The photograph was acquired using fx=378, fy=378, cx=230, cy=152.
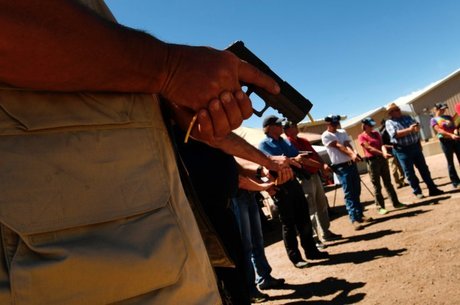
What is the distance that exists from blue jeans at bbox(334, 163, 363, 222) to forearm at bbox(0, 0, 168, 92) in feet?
21.9

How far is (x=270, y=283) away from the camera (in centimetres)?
504

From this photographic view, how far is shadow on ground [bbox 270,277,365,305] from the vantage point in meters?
4.00

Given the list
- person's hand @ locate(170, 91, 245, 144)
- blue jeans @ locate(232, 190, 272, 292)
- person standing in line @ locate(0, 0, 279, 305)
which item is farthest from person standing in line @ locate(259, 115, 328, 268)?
person standing in line @ locate(0, 0, 279, 305)

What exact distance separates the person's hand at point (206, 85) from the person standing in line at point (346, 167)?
6.39m

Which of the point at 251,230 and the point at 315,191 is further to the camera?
the point at 315,191

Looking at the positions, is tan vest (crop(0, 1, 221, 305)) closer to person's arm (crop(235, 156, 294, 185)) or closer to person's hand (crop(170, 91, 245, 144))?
person's hand (crop(170, 91, 245, 144))

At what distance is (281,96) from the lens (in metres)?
1.65

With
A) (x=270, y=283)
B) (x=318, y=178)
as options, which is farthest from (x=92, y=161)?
(x=318, y=178)

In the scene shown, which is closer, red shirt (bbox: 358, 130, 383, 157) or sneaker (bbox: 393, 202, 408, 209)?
sneaker (bbox: 393, 202, 408, 209)

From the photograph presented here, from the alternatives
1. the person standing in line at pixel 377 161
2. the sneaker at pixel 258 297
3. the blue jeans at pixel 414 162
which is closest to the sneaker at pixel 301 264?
the sneaker at pixel 258 297

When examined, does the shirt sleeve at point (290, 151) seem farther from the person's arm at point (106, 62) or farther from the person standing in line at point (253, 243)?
the person's arm at point (106, 62)

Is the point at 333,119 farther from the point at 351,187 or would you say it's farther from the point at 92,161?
the point at 92,161

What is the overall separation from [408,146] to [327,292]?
16.7 ft

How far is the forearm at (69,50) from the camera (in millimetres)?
866
